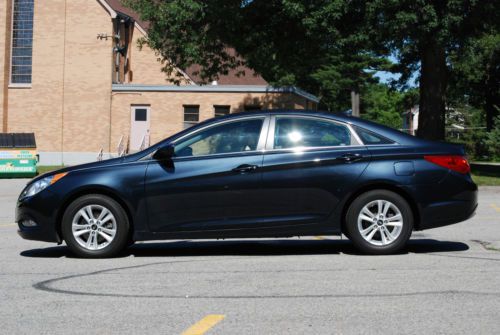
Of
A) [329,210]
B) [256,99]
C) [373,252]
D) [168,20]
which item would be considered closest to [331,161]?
[329,210]

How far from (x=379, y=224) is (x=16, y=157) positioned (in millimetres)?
21616

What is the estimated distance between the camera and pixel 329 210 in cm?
759

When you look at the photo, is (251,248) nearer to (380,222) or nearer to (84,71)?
(380,222)

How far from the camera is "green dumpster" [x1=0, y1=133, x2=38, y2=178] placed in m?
26.3

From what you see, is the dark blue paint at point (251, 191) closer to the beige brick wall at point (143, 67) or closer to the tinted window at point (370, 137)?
the tinted window at point (370, 137)

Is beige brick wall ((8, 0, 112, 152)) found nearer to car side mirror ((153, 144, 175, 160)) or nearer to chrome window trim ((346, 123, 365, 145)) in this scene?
car side mirror ((153, 144, 175, 160))

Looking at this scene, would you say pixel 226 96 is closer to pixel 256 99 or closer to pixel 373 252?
pixel 256 99

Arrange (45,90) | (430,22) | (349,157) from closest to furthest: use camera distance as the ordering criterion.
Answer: (349,157)
(430,22)
(45,90)

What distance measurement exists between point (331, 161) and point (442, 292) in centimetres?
231

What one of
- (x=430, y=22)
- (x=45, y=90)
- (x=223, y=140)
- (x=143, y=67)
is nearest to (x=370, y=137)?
(x=223, y=140)

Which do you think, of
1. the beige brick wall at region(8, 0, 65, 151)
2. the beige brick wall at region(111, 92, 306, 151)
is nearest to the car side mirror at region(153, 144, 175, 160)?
the beige brick wall at region(111, 92, 306, 151)

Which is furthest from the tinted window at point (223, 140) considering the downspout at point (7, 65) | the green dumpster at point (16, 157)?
the downspout at point (7, 65)

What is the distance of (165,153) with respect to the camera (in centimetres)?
759

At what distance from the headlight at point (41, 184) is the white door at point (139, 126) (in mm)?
29102
